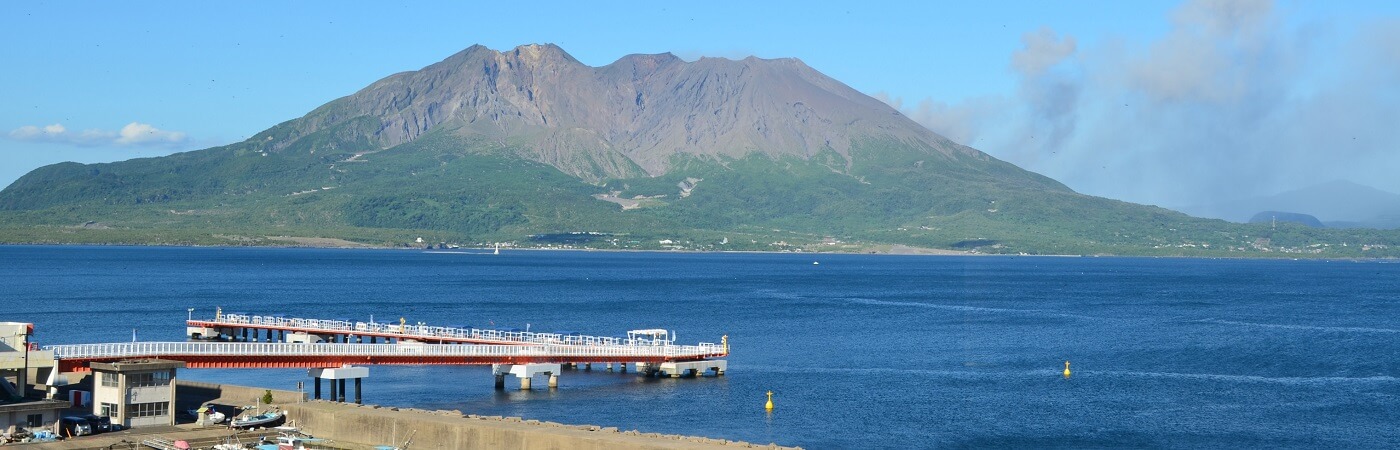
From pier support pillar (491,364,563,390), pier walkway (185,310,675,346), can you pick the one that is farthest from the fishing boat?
pier walkway (185,310,675,346)

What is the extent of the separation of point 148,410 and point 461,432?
36.2ft

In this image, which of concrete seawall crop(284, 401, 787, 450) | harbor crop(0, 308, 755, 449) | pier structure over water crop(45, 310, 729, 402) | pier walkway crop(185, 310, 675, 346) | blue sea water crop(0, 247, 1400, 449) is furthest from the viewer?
pier walkway crop(185, 310, 675, 346)

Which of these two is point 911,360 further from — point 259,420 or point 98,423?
point 98,423

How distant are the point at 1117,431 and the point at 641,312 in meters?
74.8

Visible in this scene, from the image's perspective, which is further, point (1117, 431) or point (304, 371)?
point (304, 371)

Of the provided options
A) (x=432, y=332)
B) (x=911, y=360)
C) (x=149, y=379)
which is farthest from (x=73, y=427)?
(x=911, y=360)

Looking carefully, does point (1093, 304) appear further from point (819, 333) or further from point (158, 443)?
point (158, 443)

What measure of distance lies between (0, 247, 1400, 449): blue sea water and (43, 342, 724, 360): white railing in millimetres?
1664

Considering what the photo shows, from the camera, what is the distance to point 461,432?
4981 centimetres

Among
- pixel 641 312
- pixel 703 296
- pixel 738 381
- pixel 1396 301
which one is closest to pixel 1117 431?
pixel 738 381

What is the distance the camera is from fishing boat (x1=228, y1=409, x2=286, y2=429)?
50.6 m

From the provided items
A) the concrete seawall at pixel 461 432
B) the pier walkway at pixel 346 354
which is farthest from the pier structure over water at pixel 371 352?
the concrete seawall at pixel 461 432

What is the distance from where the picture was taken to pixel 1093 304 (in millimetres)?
152500

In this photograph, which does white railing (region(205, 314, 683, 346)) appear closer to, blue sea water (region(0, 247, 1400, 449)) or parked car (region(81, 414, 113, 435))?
blue sea water (region(0, 247, 1400, 449))
